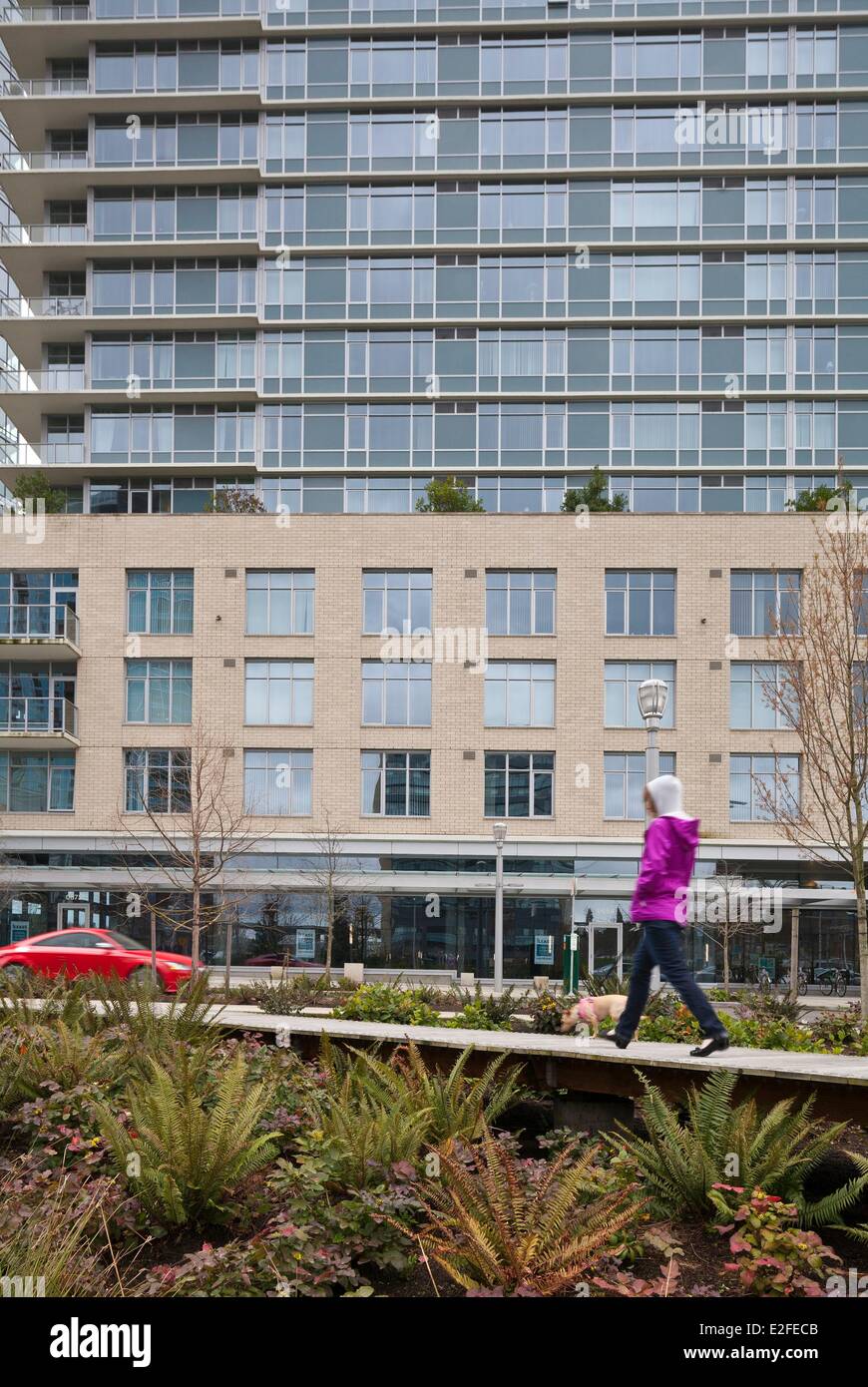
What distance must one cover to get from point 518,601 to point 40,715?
1707 cm

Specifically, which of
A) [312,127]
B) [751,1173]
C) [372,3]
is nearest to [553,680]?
[312,127]

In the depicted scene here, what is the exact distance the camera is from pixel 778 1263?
6.04 metres

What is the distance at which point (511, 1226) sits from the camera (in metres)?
6.28

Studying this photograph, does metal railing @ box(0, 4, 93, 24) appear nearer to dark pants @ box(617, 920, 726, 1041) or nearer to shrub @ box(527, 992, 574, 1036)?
shrub @ box(527, 992, 574, 1036)

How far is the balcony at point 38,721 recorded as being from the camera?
4159 cm

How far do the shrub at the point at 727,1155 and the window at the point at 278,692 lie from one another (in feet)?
114

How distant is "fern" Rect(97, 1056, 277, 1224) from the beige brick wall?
33.3 metres

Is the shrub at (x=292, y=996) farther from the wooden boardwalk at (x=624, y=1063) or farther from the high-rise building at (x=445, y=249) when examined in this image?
the high-rise building at (x=445, y=249)

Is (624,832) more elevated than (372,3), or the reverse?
(372,3)

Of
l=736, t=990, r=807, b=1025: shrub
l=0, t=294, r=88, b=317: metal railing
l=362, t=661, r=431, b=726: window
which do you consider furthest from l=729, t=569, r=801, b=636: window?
l=0, t=294, r=88, b=317: metal railing

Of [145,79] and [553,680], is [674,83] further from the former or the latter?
[553,680]

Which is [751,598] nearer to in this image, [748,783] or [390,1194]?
[748,783]

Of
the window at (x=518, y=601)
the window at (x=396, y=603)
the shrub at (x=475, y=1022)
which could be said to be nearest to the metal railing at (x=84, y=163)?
the window at (x=396, y=603)
